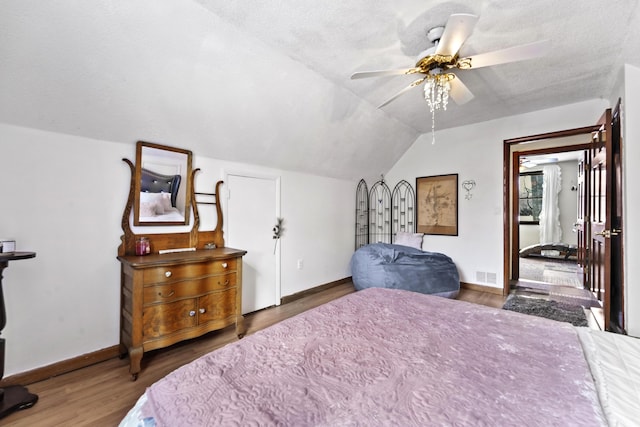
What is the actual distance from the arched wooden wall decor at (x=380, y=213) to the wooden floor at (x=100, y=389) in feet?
11.1

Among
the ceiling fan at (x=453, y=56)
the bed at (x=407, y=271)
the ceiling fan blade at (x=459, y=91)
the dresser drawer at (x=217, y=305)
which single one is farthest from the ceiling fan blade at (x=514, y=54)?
the dresser drawer at (x=217, y=305)

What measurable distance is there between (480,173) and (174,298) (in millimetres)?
4398

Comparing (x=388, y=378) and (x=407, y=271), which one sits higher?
(x=388, y=378)

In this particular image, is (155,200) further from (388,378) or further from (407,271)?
(407,271)

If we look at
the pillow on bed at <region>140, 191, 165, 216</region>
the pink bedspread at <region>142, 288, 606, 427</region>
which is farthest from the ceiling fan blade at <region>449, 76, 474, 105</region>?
the pillow on bed at <region>140, 191, 165, 216</region>

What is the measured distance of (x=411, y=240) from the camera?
476cm

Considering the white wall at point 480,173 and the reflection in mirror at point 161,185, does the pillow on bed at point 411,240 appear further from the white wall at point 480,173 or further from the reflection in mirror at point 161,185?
the reflection in mirror at point 161,185

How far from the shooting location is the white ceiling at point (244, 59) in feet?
5.74

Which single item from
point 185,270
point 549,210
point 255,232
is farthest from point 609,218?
point 549,210

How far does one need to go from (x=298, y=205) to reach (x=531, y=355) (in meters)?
3.21

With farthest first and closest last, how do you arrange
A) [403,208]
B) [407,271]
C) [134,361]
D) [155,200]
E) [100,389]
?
[403,208] → [407,271] → [155,200] → [134,361] → [100,389]

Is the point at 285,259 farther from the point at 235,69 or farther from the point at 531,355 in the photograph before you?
the point at 531,355

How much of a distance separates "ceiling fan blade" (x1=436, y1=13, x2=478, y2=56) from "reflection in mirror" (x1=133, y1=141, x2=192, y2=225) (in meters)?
2.39

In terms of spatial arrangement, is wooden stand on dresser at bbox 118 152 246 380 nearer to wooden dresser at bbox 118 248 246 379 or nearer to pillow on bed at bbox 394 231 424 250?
wooden dresser at bbox 118 248 246 379
